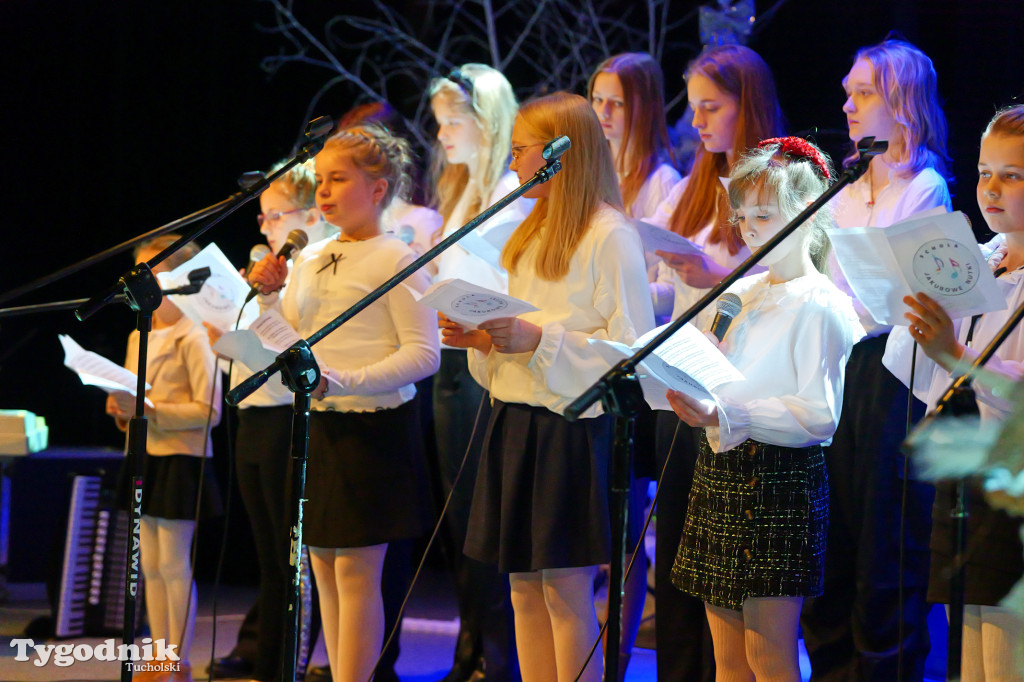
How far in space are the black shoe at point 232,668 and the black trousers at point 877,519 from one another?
5.97 ft

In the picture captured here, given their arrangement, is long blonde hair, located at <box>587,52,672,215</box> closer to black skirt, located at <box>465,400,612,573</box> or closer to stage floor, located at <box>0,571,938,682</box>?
black skirt, located at <box>465,400,612,573</box>

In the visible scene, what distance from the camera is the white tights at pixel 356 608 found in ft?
8.33

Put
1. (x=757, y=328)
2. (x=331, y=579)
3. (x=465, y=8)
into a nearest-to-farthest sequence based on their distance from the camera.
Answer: (x=757, y=328), (x=331, y=579), (x=465, y=8)

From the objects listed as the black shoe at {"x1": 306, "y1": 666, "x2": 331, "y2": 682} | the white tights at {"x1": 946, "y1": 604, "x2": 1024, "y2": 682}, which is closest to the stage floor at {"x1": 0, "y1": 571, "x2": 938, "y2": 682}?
the black shoe at {"x1": 306, "y1": 666, "x2": 331, "y2": 682}

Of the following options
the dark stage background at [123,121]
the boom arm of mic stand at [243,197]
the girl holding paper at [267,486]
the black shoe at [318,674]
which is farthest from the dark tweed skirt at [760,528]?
the dark stage background at [123,121]

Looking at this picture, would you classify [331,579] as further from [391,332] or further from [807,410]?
[807,410]

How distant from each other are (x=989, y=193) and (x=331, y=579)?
174 centimetres

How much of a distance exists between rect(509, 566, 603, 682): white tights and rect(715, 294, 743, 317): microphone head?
0.65 m

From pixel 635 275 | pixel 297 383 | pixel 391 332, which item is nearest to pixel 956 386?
pixel 635 275

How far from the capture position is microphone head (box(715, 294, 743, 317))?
203 cm

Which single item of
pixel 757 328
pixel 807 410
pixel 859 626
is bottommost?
pixel 859 626

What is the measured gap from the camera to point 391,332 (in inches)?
105

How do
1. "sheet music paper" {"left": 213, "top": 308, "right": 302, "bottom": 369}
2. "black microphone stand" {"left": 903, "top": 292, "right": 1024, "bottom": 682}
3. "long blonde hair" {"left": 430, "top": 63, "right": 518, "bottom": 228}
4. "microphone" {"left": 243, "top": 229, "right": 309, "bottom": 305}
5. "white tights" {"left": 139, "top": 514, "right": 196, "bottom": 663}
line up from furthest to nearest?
"long blonde hair" {"left": 430, "top": 63, "right": 518, "bottom": 228}
"white tights" {"left": 139, "top": 514, "right": 196, "bottom": 663}
"microphone" {"left": 243, "top": 229, "right": 309, "bottom": 305}
"sheet music paper" {"left": 213, "top": 308, "right": 302, "bottom": 369}
"black microphone stand" {"left": 903, "top": 292, "right": 1024, "bottom": 682}

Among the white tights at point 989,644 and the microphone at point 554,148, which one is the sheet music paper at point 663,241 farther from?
the white tights at point 989,644
